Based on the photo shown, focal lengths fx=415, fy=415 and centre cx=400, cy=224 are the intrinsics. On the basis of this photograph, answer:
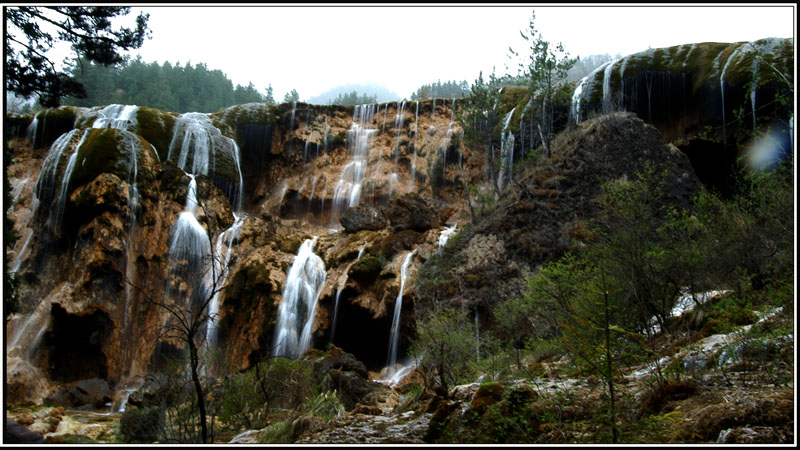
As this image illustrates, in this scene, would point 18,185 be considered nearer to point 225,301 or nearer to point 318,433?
point 225,301

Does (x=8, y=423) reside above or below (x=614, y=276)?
below

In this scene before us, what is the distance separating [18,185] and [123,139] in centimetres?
993

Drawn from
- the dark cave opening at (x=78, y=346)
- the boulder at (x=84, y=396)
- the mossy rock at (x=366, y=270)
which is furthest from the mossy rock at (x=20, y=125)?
the mossy rock at (x=366, y=270)

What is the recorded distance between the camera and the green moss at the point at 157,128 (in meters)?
35.4

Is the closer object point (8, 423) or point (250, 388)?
point (8, 423)

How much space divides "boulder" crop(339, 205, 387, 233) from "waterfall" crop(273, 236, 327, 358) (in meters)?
3.36

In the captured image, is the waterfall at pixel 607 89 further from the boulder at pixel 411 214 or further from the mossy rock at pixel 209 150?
the mossy rock at pixel 209 150

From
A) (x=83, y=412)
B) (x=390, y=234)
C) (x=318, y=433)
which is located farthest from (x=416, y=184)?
(x=318, y=433)

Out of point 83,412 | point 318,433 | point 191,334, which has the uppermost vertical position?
point 191,334

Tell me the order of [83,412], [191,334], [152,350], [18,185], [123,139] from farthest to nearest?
1. [18,185]
2. [123,139]
3. [152,350]
4. [83,412]
5. [191,334]

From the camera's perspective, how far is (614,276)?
992 centimetres

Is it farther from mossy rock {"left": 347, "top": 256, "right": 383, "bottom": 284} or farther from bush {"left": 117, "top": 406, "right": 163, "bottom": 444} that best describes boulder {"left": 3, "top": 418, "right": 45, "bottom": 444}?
mossy rock {"left": 347, "top": 256, "right": 383, "bottom": 284}

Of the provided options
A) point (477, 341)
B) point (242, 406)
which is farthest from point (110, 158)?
point (477, 341)

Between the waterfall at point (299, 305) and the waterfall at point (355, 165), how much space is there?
11529 millimetres
